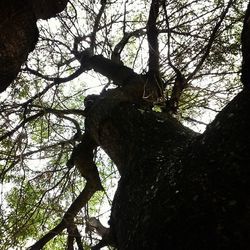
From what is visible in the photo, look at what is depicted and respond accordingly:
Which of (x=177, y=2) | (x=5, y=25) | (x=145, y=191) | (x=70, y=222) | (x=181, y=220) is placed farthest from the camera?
(x=177, y=2)

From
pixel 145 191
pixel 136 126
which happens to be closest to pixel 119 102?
pixel 136 126

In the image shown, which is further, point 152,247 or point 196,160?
point 196,160

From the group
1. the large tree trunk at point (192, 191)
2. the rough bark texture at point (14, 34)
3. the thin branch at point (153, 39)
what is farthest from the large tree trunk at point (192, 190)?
the thin branch at point (153, 39)

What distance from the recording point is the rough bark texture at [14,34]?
1983mm

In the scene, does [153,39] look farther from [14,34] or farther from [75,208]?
[75,208]

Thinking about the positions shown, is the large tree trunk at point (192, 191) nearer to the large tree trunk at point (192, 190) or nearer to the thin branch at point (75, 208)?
the large tree trunk at point (192, 190)

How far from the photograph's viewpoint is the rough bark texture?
1.98 meters

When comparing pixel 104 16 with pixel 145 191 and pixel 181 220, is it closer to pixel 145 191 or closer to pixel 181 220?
pixel 145 191

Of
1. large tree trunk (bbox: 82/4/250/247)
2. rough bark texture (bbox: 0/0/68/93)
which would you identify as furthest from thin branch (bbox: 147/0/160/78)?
large tree trunk (bbox: 82/4/250/247)

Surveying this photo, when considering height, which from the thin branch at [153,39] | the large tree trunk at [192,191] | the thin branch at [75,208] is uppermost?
the thin branch at [153,39]

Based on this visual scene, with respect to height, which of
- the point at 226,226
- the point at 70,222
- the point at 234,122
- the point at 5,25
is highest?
the point at 5,25

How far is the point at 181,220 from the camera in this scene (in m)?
1.10

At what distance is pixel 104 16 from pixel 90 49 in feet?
1.28

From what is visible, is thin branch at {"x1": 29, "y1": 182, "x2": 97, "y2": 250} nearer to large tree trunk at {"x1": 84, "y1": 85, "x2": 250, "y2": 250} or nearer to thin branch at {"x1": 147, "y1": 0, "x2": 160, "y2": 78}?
thin branch at {"x1": 147, "y1": 0, "x2": 160, "y2": 78}
